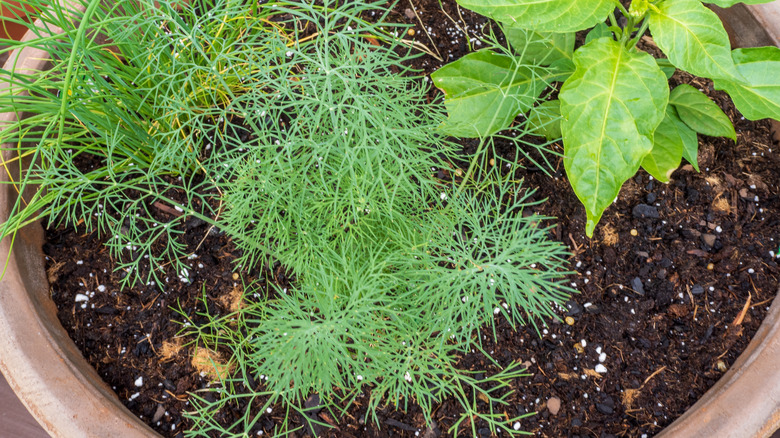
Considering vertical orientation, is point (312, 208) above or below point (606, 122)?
below

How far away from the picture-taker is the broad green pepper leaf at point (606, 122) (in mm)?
779

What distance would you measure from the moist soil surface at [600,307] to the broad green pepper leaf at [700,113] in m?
0.09

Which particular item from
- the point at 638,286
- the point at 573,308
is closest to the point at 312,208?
the point at 573,308

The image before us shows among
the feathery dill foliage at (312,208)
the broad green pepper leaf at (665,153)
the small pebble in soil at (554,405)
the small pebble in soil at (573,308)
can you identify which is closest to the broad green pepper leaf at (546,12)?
the feathery dill foliage at (312,208)

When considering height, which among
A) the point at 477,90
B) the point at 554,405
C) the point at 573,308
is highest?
the point at 477,90

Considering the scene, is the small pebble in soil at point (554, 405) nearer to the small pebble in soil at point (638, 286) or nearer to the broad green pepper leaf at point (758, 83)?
the small pebble in soil at point (638, 286)

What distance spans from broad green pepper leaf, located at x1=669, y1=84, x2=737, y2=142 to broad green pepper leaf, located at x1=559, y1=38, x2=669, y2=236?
0.22 meters

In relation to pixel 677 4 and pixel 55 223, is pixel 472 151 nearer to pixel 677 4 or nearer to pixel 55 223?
pixel 677 4

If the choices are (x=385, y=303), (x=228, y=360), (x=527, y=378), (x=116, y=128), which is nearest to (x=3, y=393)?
(x=228, y=360)

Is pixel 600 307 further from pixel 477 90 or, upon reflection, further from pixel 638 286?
pixel 477 90

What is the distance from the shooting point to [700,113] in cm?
98

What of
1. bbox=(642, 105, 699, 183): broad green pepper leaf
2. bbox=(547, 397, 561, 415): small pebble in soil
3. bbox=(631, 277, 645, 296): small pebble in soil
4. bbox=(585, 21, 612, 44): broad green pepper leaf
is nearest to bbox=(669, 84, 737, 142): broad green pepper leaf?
bbox=(642, 105, 699, 183): broad green pepper leaf

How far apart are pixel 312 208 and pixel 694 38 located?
0.64 meters

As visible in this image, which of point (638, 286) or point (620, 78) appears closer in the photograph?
point (620, 78)
